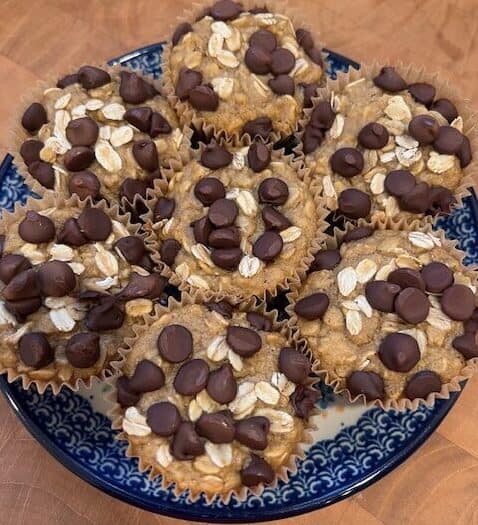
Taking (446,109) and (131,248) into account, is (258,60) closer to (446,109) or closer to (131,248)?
(446,109)

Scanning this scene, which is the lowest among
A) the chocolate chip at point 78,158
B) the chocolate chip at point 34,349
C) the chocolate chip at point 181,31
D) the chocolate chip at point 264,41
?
the chocolate chip at point 34,349

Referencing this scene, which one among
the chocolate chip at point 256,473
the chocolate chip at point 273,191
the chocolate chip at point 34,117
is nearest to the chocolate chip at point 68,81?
the chocolate chip at point 34,117

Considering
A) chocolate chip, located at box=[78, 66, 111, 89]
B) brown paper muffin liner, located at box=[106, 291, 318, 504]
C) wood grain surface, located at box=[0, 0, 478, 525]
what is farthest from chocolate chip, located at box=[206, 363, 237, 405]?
chocolate chip, located at box=[78, 66, 111, 89]

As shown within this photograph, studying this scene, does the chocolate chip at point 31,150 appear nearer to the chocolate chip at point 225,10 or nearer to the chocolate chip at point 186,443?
the chocolate chip at point 225,10

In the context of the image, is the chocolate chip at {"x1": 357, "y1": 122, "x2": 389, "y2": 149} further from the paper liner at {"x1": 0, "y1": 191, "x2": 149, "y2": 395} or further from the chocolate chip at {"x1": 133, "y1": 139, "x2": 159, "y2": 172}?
the paper liner at {"x1": 0, "y1": 191, "x2": 149, "y2": 395}

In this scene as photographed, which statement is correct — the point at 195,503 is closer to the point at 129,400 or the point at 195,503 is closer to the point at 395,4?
the point at 129,400

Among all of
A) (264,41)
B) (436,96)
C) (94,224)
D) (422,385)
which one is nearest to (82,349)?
(94,224)

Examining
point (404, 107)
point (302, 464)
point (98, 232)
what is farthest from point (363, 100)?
point (302, 464)
